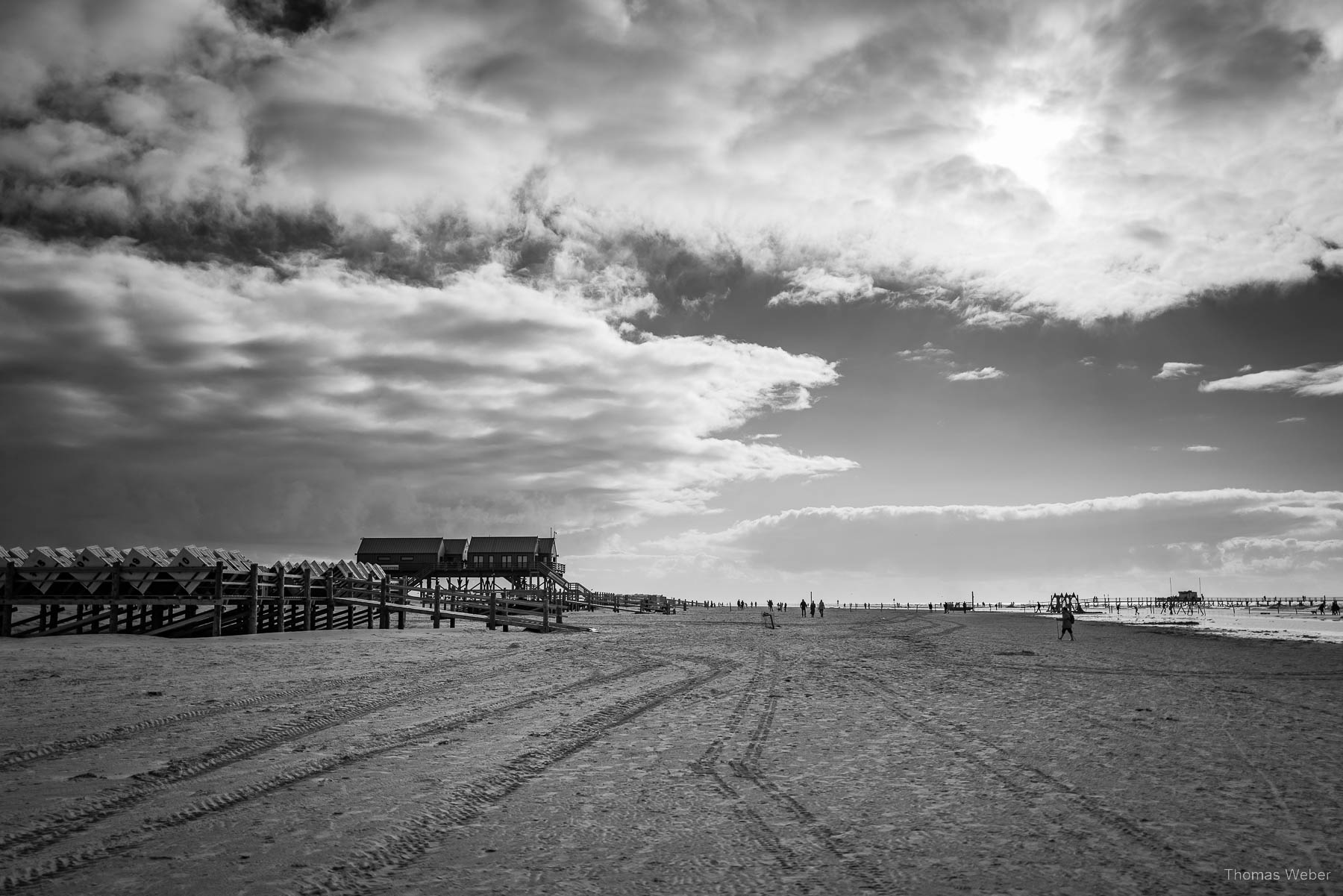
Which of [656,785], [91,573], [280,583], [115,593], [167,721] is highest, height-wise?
[91,573]

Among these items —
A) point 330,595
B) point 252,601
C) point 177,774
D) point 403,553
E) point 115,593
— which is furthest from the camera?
point 403,553

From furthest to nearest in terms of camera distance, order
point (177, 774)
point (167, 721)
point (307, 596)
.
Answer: point (307, 596)
point (167, 721)
point (177, 774)

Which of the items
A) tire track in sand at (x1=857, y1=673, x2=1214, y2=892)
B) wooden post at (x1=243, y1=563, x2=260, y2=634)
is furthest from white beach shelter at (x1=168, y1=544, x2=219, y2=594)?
tire track in sand at (x1=857, y1=673, x2=1214, y2=892)

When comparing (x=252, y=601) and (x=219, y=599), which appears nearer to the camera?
(x=219, y=599)

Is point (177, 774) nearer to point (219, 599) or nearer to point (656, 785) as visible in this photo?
point (656, 785)

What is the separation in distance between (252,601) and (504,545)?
75793 millimetres

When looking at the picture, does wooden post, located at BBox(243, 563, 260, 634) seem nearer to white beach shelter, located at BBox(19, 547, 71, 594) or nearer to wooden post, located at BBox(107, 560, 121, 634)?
wooden post, located at BBox(107, 560, 121, 634)

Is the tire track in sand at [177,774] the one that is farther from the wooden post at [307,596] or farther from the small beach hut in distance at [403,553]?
the small beach hut in distance at [403,553]

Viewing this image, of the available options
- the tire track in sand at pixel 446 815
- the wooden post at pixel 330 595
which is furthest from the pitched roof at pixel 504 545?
the tire track in sand at pixel 446 815

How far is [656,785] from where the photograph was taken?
742 centimetres

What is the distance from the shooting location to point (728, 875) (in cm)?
504

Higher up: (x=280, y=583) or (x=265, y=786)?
(x=280, y=583)

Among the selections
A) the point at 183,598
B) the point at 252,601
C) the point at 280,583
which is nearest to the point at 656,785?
the point at 183,598

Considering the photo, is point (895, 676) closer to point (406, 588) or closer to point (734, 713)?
point (734, 713)
